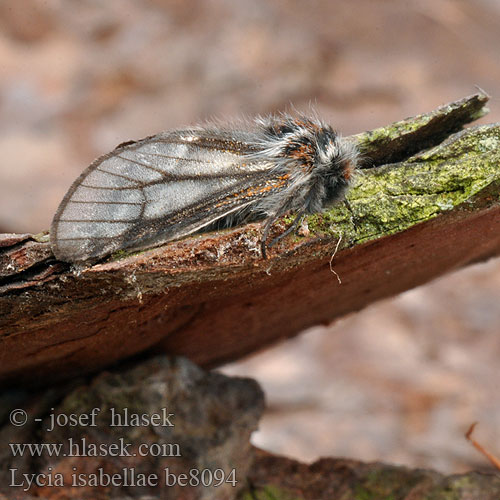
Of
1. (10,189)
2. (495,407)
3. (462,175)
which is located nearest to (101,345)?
(462,175)

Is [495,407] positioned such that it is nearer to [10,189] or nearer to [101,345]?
[101,345]

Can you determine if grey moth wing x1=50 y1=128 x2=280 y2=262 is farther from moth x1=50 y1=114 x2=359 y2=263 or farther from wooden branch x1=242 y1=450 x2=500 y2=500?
wooden branch x1=242 y1=450 x2=500 y2=500

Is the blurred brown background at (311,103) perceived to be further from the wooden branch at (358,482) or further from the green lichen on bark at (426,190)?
the green lichen on bark at (426,190)

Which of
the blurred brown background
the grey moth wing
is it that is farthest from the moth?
the blurred brown background

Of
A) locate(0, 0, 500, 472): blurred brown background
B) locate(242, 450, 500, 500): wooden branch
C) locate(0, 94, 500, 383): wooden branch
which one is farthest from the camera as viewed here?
locate(0, 0, 500, 472): blurred brown background

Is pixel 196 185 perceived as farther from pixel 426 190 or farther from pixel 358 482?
pixel 358 482

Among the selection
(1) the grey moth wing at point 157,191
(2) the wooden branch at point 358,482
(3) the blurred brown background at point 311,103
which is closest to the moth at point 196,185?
(1) the grey moth wing at point 157,191

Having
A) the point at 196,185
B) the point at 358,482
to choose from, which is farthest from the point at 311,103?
the point at 358,482
